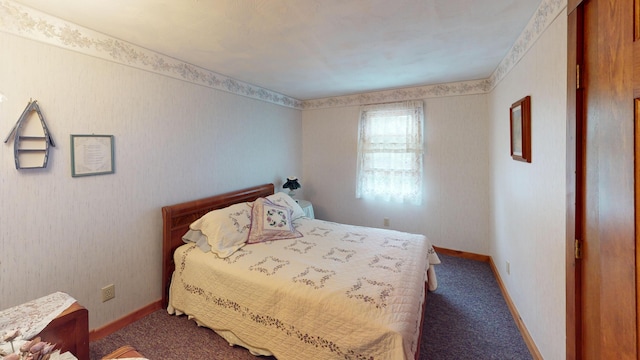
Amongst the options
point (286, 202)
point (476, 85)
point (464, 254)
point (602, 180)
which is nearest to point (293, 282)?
point (286, 202)

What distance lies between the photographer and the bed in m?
1.47

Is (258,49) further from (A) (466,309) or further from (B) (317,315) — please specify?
(A) (466,309)

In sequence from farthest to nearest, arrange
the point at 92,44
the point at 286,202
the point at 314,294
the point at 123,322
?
the point at 286,202
the point at 123,322
the point at 92,44
the point at 314,294

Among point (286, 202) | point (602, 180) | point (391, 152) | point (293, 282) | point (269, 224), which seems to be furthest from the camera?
point (391, 152)

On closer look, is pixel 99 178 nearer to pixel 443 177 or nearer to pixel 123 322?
pixel 123 322

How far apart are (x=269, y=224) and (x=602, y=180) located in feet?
7.77

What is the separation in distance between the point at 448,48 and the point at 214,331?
3163 millimetres

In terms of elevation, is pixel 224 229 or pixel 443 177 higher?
pixel 443 177

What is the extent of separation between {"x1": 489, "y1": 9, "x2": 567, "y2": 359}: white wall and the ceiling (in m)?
0.42

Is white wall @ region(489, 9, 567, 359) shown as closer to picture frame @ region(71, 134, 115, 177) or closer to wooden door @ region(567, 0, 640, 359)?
wooden door @ region(567, 0, 640, 359)

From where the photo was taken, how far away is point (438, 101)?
3.50 metres

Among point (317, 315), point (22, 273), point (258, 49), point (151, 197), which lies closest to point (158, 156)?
point (151, 197)

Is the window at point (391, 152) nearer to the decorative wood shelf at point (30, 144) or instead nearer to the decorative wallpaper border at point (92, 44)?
the decorative wallpaper border at point (92, 44)

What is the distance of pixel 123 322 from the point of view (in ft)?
7.01
